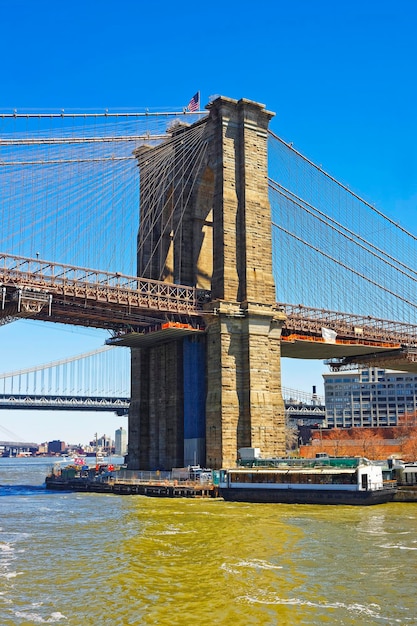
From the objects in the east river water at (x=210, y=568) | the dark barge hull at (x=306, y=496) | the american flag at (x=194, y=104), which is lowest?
the east river water at (x=210, y=568)

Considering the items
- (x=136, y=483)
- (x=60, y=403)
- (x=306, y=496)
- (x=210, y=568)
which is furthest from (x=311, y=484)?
(x=60, y=403)

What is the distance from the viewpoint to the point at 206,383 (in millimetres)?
68688

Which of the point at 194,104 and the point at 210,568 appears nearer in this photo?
the point at 210,568

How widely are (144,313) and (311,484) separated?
24041mm

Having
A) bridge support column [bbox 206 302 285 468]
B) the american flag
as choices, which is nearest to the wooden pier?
bridge support column [bbox 206 302 285 468]

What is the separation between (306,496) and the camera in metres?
51.6

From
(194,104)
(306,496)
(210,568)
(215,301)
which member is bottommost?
(210,568)

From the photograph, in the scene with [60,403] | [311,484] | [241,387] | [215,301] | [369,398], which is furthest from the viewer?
[369,398]

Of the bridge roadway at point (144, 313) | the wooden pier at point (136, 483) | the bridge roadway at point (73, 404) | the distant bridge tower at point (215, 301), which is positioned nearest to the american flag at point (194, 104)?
the distant bridge tower at point (215, 301)

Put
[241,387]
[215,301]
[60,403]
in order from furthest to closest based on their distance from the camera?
[60,403] → [215,301] → [241,387]

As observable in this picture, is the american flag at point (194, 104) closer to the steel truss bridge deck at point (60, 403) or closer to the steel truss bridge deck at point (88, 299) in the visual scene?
the steel truss bridge deck at point (88, 299)

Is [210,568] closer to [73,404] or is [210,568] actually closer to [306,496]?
[306,496]

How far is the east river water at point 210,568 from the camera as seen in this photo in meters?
21.4

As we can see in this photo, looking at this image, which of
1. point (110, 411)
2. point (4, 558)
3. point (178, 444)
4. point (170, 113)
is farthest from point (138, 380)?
point (110, 411)
